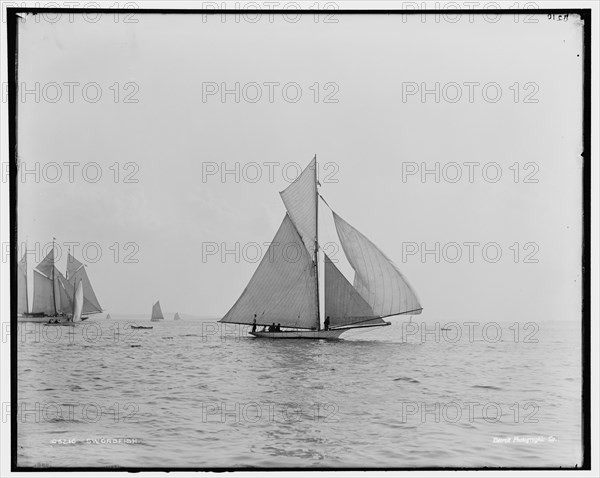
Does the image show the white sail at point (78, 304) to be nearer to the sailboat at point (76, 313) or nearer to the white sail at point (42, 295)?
the sailboat at point (76, 313)

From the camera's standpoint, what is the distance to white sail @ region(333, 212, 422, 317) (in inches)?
174

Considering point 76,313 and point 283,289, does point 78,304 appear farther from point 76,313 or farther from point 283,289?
point 283,289

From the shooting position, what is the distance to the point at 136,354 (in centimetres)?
438

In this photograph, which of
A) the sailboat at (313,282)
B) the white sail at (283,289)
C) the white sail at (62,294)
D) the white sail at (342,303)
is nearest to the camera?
the white sail at (62,294)

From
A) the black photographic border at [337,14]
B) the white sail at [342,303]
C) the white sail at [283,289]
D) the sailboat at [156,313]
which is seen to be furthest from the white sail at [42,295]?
the white sail at [342,303]

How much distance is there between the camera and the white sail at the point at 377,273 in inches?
174

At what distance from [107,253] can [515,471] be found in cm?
265

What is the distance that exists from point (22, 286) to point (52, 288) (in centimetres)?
18

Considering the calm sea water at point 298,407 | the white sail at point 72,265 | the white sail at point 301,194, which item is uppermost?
the white sail at point 301,194

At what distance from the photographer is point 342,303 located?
4.83 meters

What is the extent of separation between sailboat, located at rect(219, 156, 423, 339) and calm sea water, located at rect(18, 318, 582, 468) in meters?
0.38

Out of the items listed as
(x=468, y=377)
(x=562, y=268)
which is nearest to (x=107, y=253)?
(x=468, y=377)

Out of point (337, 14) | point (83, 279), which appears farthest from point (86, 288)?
point (337, 14)

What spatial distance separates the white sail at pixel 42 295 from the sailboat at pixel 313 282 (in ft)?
3.31
